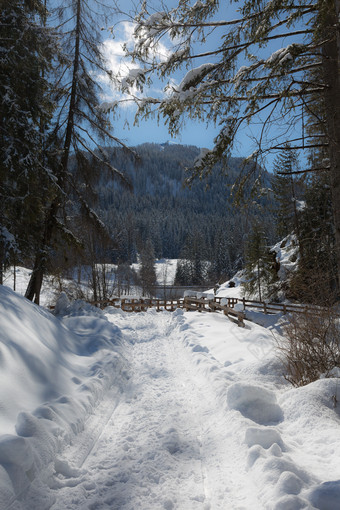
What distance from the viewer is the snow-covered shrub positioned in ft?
14.1

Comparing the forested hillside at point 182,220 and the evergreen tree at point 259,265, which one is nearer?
the forested hillside at point 182,220

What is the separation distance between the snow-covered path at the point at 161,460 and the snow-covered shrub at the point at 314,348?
1516mm

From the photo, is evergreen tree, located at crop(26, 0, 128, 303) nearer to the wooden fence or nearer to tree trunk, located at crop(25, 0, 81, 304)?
tree trunk, located at crop(25, 0, 81, 304)

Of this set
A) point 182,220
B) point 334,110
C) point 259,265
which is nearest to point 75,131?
point 334,110

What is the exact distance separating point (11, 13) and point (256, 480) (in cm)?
1156

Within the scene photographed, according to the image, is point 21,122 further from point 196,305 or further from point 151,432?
point 196,305

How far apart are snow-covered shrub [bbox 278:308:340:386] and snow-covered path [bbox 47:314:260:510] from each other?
1516mm

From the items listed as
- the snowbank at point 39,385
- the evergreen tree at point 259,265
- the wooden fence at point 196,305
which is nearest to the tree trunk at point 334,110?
the snowbank at point 39,385

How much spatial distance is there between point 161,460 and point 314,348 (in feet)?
9.98

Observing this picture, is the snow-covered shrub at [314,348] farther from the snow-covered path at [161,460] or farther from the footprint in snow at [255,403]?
the snow-covered path at [161,460]

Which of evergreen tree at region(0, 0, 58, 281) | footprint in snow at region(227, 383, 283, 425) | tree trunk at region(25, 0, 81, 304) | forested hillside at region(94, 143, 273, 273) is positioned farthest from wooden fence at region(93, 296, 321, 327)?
evergreen tree at region(0, 0, 58, 281)

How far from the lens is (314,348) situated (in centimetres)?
450

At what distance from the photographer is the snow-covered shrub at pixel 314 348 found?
4312mm

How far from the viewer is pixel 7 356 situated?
12.1 ft
